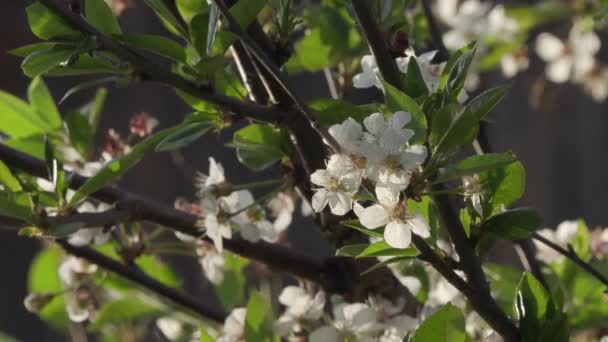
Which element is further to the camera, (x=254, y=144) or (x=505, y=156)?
(x=254, y=144)

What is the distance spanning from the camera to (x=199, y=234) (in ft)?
2.55

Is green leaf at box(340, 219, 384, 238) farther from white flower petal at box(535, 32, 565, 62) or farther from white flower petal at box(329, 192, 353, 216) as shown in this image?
white flower petal at box(535, 32, 565, 62)

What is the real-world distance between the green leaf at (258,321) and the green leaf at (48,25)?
9.8 inches

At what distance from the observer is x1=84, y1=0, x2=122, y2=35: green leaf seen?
619 millimetres

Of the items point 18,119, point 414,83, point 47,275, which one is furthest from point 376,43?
point 47,275

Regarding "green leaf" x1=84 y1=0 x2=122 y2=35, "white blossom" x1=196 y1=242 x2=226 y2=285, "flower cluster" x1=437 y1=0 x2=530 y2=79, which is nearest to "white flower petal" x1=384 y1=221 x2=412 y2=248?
"green leaf" x1=84 y1=0 x2=122 y2=35

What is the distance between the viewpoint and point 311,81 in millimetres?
2369

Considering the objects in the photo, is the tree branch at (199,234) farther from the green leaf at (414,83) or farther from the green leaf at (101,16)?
the green leaf at (414,83)

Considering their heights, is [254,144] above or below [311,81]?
above

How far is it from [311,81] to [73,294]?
153 centimetres

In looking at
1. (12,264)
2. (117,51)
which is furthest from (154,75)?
(12,264)

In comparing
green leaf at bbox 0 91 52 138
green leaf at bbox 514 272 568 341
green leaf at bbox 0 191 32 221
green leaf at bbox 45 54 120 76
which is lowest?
green leaf at bbox 514 272 568 341

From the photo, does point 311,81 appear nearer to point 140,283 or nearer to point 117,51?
point 140,283

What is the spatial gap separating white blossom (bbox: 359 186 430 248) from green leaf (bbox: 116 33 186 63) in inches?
6.3
